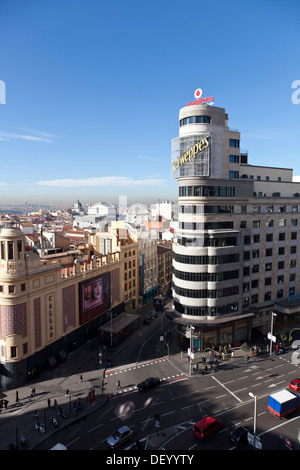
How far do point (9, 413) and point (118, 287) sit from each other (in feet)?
121

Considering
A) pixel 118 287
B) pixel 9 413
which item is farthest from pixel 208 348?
pixel 9 413

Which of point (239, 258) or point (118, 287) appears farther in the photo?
point (118, 287)

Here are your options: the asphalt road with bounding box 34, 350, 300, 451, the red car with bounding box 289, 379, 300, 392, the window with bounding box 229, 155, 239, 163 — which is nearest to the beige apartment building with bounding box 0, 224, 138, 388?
the asphalt road with bounding box 34, 350, 300, 451

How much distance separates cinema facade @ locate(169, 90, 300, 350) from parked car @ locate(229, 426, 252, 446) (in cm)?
2141

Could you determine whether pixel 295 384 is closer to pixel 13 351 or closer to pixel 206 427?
pixel 206 427

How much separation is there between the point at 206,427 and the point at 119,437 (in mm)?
9818

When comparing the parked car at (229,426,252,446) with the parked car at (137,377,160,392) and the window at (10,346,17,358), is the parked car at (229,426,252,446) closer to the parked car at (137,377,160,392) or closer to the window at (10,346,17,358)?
the parked car at (137,377,160,392)

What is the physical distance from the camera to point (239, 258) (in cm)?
6097

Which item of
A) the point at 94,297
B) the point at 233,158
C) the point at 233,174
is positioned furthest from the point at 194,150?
the point at 94,297

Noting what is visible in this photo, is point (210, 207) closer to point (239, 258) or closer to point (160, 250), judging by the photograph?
point (239, 258)

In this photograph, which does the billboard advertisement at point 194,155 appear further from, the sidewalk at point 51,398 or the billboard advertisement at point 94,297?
the sidewalk at point 51,398

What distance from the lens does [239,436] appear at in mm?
34594

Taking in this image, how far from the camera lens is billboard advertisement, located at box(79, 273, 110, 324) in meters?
60.7
